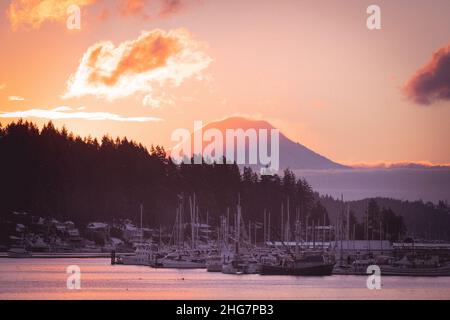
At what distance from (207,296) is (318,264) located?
24.8 meters

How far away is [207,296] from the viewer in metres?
84.8

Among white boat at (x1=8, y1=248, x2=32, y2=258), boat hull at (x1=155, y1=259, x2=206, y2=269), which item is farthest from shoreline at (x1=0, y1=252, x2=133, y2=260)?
boat hull at (x1=155, y1=259, x2=206, y2=269)

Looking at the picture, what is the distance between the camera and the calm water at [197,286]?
8619 centimetres

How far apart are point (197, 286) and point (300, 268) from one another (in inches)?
537

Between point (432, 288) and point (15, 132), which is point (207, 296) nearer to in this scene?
point (432, 288)

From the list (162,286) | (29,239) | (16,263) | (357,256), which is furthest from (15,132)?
(162,286)

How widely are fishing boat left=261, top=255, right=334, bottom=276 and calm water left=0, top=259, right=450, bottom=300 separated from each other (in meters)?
0.69

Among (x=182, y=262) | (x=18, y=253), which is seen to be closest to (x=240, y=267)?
(x=182, y=262)

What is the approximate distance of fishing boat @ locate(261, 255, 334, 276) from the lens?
10569cm

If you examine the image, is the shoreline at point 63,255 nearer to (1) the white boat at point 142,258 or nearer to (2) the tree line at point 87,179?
(2) the tree line at point 87,179

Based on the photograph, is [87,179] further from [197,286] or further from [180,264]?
[197,286]

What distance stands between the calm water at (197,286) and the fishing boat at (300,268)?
0.69 m

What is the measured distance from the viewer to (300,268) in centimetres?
10562

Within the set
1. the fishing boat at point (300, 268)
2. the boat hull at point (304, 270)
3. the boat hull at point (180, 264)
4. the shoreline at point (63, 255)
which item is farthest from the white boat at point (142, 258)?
the shoreline at point (63, 255)
